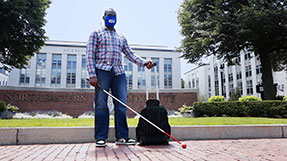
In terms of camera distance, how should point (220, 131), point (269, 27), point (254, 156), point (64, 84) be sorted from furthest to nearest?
point (64, 84), point (269, 27), point (220, 131), point (254, 156)

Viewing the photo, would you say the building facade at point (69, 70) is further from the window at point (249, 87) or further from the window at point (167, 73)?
the window at point (249, 87)

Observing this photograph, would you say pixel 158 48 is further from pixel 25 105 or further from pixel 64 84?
pixel 25 105

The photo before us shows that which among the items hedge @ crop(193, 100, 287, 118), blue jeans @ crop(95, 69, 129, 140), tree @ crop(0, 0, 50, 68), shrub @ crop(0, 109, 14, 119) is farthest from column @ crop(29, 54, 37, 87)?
A: blue jeans @ crop(95, 69, 129, 140)

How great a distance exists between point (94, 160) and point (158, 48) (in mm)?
42801

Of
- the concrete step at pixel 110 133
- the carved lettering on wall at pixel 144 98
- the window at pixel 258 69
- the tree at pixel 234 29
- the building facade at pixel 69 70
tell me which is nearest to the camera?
the concrete step at pixel 110 133

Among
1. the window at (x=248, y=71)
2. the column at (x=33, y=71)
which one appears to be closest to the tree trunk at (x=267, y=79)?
the window at (x=248, y=71)

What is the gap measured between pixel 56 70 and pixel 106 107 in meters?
38.9

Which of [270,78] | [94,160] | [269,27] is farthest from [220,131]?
[270,78]

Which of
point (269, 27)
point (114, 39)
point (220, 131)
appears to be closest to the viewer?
point (114, 39)

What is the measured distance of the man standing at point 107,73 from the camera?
3350 millimetres

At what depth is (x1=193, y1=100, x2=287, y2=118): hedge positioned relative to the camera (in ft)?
34.0

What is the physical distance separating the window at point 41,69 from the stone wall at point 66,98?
81.2 feet

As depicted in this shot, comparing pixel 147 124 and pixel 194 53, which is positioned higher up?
pixel 194 53

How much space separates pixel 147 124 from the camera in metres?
3.35
